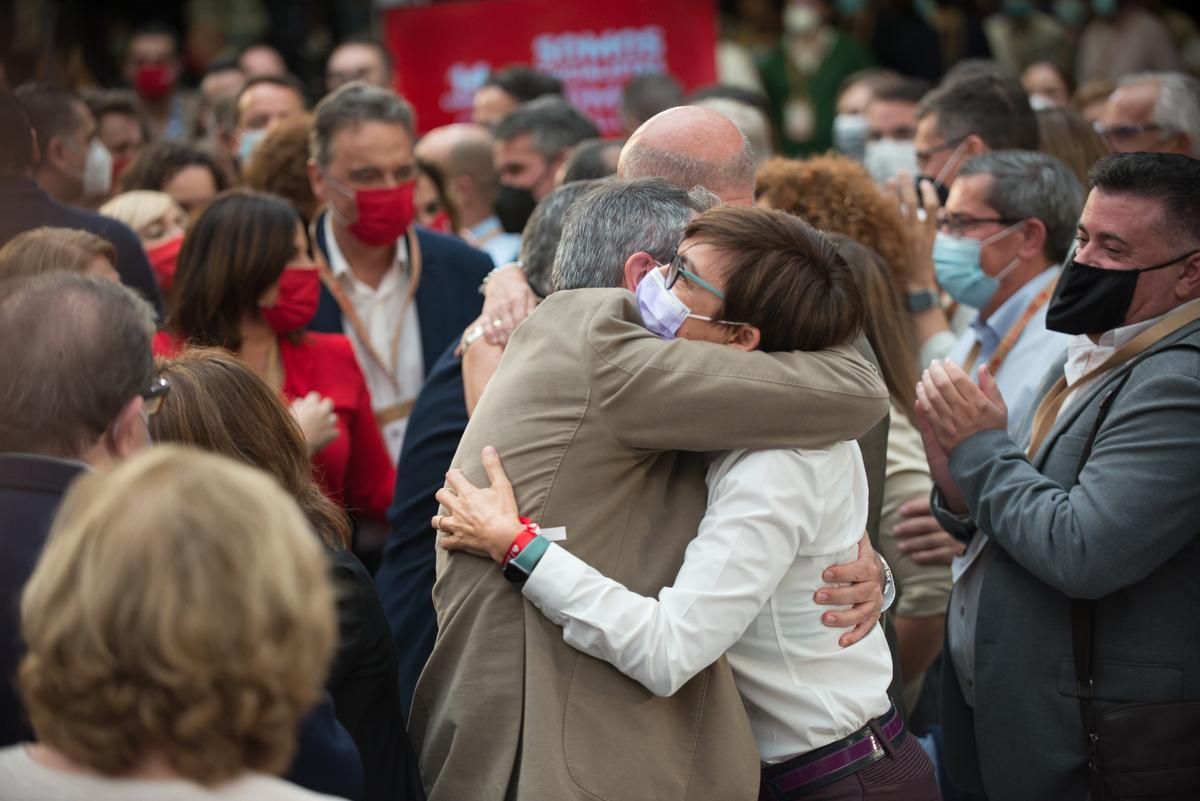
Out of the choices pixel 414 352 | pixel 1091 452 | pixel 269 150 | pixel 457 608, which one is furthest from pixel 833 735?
pixel 269 150

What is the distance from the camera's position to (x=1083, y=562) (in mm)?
2988

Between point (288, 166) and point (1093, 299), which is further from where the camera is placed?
point (288, 166)

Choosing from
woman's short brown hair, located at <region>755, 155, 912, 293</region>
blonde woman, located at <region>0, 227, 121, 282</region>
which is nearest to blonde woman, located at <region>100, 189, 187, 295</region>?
blonde woman, located at <region>0, 227, 121, 282</region>

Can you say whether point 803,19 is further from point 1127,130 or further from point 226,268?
point 226,268

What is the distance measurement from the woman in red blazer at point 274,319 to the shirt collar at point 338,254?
1.95 ft

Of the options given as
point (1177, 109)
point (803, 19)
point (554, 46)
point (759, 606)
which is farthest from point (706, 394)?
point (803, 19)

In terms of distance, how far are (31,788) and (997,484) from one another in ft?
7.08

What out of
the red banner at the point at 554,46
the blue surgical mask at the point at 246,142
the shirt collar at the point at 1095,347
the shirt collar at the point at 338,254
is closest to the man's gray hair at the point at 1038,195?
the shirt collar at the point at 1095,347

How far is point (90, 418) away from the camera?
7.18 ft

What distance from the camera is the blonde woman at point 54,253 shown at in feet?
12.2

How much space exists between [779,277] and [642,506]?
47 centimetres

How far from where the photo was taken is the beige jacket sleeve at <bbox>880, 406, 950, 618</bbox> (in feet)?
13.5

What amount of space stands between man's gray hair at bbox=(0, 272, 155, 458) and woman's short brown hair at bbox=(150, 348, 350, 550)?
0.41 m

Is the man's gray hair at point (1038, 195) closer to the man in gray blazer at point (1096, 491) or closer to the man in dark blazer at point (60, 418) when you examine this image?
the man in gray blazer at point (1096, 491)
